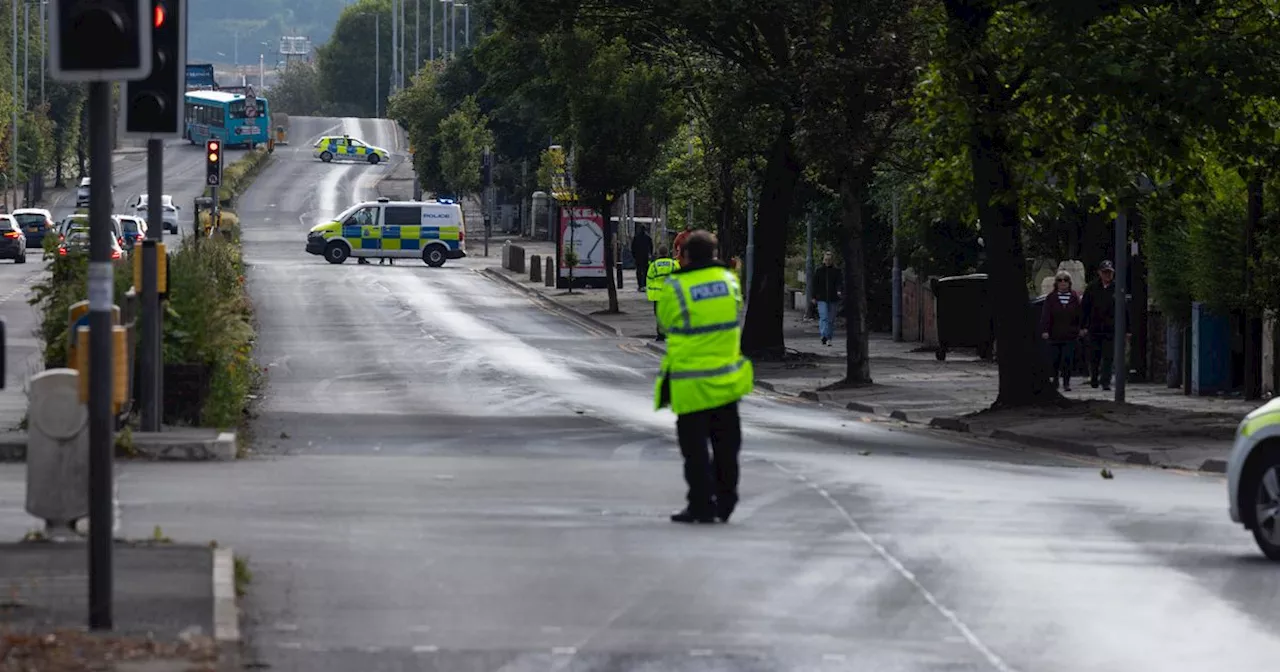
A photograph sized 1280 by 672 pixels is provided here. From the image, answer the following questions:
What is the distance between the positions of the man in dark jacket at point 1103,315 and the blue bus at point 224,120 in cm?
8832

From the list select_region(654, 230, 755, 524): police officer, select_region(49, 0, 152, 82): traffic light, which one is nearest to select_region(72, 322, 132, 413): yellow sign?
select_region(49, 0, 152, 82): traffic light

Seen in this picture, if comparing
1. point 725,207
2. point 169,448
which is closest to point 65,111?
point 725,207

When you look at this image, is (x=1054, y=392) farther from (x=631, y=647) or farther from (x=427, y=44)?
(x=427, y=44)

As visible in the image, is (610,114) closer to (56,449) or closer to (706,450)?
(706,450)

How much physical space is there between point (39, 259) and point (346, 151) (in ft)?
228

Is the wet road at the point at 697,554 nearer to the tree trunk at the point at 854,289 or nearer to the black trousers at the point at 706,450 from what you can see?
the black trousers at the point at 706,450

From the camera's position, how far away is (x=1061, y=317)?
2862cm

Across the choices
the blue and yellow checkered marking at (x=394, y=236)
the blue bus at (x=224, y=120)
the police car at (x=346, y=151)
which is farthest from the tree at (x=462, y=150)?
the police car at (x=346, y=151)

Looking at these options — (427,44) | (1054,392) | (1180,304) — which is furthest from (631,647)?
(427,44)

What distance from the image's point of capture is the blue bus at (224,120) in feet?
383

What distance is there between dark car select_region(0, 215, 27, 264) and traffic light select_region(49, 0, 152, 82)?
56.8 metres

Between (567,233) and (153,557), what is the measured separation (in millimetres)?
45757

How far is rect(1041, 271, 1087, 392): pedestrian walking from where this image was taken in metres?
28.6

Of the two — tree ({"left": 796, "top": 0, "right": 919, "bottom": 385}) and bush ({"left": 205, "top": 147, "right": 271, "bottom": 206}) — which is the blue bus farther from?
tree ({"left": 796, "top": 0, "right": 919, "bottom": 385})
